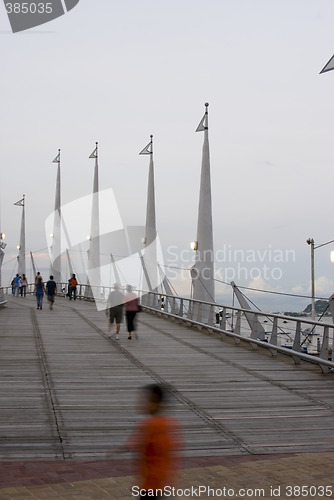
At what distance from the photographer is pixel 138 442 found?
5441 millimetres

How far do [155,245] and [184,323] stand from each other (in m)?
12.9

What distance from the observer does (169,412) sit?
34.1 feet

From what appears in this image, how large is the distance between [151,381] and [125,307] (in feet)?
23.7

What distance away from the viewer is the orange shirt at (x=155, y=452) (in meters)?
5.30

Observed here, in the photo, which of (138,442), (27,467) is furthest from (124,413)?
(138,442)

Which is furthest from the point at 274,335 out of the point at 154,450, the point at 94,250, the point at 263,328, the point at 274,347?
the point at 94,250

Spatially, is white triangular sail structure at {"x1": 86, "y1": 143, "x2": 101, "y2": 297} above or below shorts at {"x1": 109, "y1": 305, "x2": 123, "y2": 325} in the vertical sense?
above

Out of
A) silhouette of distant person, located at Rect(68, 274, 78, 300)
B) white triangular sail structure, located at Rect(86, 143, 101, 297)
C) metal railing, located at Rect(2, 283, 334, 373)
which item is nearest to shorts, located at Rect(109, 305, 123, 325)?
metal railing, located at Rect(2, 283, 334, 373)

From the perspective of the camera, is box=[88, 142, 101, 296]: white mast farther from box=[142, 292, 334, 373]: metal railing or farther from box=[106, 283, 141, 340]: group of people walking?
box=[106, 283, 141, 340]: group of people walking

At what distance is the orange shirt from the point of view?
17.4ft

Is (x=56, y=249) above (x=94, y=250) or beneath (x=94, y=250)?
above

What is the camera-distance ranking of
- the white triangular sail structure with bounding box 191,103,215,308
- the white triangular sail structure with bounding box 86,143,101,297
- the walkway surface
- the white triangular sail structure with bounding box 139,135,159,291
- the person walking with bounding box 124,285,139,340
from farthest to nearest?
the white triangular sail structure with bounding box 86,143,101,297
the white triangular sail structure with bounding box 139,135,159,291
the white triangular sail structure with bounding box 191,103,215,308
the person walking with bounding box 124,285,139,340
the walkway surface

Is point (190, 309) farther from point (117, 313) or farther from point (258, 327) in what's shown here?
point (258, 327)

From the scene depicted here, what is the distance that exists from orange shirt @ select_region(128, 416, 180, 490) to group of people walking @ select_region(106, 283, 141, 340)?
1444cm
